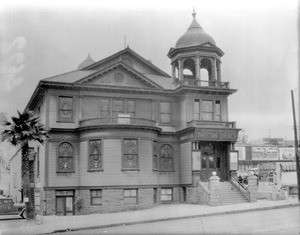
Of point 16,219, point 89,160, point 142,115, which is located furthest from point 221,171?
point 16,219

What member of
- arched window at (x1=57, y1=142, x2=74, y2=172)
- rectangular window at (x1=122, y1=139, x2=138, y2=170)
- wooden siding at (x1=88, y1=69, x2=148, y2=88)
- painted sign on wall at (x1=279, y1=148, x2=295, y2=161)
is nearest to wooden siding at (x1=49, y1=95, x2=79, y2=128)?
arched window at (x1=57, y1=142, x2=74, y2=172)

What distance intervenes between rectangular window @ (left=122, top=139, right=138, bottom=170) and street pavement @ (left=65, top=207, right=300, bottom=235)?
28.6 feet

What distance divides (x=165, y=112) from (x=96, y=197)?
31.2ft

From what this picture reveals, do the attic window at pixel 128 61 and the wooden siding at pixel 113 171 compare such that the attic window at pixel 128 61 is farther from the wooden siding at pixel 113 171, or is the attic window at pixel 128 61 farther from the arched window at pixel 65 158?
the arched window at pixel 65 158

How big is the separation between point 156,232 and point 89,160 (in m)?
13.8

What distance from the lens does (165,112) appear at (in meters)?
36.7

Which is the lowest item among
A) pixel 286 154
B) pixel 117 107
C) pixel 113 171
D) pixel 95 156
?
pixel 113 171

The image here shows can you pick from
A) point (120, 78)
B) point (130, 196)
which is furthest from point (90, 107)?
point (130, 196)

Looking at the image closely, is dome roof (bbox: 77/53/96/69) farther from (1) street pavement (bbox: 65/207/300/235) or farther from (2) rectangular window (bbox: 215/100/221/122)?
(1) street pavement (bbox: 65/207/300/235)

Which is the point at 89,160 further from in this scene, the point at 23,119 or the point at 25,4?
the point at 25,4

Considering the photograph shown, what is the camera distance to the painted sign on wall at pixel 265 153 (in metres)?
69.1

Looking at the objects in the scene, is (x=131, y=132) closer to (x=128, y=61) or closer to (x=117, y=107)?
(x=117, y=107)

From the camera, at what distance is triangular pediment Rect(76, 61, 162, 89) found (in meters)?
34.3

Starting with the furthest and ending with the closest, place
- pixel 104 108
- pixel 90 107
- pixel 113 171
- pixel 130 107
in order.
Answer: pixel 130 107 → pixel 104 108 → pixel 90 107 → pixel 113 171
